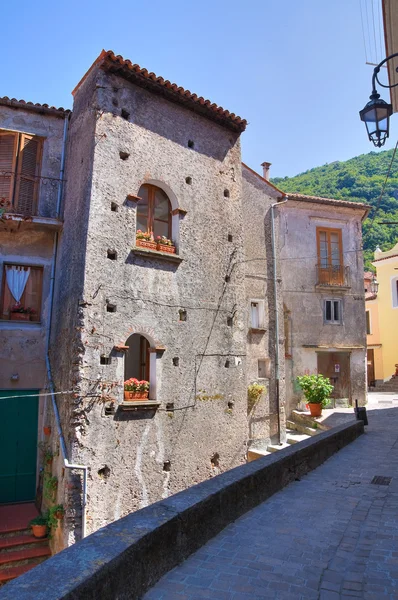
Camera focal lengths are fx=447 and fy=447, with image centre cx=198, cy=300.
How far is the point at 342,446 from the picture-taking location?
10.8 meters

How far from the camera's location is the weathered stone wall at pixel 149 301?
34.7 ft

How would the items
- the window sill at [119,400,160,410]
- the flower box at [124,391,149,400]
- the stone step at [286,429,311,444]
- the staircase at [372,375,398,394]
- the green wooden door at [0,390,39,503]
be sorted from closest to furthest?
the window sill at [119,400,160,410] → the flower box at [124,391,149,400] → the green wooden door at [0,390,39,503] → the stone step at [286,429,311,444] → the staircase at [372,375,398,394]

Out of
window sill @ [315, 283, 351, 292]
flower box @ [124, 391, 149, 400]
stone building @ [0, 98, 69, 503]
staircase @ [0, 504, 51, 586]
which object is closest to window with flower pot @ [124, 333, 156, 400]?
flower box @ [124, 391, 149, 400]

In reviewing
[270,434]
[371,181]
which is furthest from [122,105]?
[371,181]

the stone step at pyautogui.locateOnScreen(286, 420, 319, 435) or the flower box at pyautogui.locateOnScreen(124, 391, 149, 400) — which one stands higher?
the flower box at pyautogui.locateOnScreen(124, 391, 149, 400)

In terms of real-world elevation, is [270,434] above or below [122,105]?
below

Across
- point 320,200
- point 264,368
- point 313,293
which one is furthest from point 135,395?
point 320,200

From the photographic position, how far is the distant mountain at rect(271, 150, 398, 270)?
40.0 meters

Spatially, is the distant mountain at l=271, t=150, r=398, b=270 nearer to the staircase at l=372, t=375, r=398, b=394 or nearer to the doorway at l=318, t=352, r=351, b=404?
the staircase at l=372, t=375, r=398, b=394

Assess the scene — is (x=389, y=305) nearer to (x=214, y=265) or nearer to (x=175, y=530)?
(x=214, y=265)

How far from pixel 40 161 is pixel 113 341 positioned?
599 cm

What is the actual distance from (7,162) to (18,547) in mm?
9942

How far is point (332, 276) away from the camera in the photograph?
21.2m

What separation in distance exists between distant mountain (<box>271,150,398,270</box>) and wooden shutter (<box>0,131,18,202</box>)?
28.4 meters
